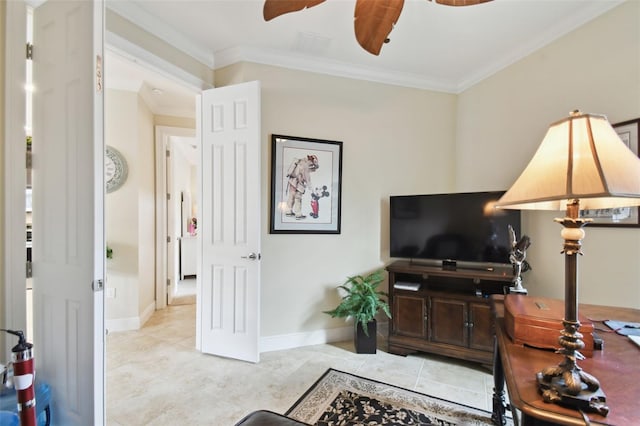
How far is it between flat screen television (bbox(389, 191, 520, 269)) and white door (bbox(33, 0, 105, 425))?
239 cm

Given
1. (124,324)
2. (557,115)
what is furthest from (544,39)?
(124,324)

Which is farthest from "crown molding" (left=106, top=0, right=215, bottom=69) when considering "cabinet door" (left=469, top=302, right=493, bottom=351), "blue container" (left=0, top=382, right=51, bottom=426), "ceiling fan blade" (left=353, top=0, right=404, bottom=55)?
"cabinet door" (left=469, top=302, right=493, bottom=351)

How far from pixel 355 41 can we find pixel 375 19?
114 centimetres

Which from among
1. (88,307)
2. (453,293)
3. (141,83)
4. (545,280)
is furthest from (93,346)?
(545,280)

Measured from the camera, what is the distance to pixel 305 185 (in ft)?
9.35

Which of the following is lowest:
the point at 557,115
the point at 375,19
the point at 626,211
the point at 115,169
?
the point at 626,211

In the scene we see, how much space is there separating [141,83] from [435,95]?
3185mm

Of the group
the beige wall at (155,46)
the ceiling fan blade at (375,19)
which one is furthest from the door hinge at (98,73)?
the ceiling fan blade at (375,19)

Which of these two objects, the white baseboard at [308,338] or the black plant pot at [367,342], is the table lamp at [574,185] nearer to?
the black plant pot at [367,342]

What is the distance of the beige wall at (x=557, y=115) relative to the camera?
187 centimetres

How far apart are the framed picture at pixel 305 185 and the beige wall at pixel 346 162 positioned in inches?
2.7

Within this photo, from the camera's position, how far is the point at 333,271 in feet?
9.65

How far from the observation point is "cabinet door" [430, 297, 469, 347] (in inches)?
95.7

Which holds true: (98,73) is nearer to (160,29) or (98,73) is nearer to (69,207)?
(69,207)
